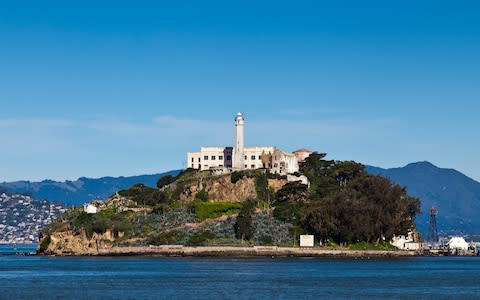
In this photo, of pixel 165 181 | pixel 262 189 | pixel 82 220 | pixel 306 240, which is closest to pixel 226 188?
pixel 262 189

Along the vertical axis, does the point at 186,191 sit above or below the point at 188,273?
above

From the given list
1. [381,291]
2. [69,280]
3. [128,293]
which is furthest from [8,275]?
[381,291]

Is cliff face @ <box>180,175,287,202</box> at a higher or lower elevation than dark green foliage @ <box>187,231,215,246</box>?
higher

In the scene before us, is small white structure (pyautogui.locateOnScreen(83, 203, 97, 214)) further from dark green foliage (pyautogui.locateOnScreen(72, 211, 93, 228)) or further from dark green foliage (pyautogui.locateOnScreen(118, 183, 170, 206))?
dark green foliage (pyautogui.locateOnScreen(118, 183, 170, 206))

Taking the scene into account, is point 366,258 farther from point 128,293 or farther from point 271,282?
point 128,293

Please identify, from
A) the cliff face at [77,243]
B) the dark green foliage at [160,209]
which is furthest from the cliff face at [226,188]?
the cliff face at [77,243]

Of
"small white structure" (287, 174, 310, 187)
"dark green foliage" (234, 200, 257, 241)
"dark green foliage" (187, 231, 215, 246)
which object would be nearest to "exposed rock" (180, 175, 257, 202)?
"small white structure" (287, 174, 310, 187)

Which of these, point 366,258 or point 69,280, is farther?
point 366,258
